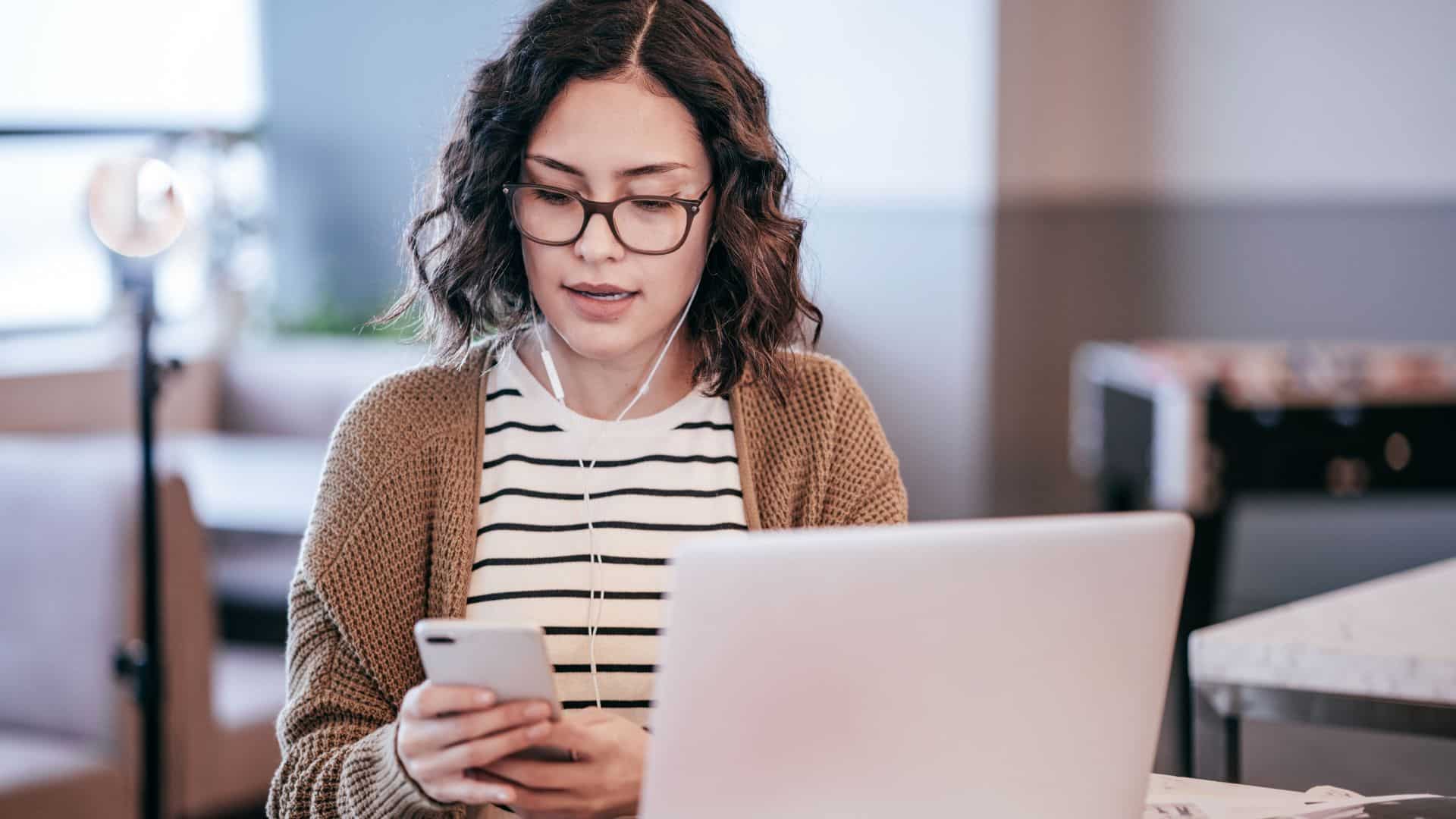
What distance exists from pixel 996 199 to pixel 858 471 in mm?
3941

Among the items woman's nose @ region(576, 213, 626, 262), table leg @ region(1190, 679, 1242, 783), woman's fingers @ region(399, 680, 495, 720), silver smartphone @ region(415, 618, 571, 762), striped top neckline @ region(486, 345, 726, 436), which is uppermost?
woman's nose @ region(576, 213, 626, 262)

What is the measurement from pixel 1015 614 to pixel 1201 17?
4.80 meters

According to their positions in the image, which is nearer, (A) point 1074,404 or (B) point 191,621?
(B) point 191,621

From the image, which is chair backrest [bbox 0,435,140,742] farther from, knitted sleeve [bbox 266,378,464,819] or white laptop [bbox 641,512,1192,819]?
white laptop [bbox 641,512,1192,819]

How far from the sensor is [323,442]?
439 centimetres

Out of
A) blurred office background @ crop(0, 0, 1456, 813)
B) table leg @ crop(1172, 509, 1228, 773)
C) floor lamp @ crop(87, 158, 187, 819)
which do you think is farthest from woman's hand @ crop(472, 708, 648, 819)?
blurred office background @ crop(0, 0, 1456, 813)

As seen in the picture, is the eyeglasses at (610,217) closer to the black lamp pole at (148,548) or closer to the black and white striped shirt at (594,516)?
the black and white striped shirt at (594,516)

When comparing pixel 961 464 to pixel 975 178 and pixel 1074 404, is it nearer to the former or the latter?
pixel 1074 404

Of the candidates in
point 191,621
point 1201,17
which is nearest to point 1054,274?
point 1201,17

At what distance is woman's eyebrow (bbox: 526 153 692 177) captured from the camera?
50.5 inches

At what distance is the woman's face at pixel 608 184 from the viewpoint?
1.28 m

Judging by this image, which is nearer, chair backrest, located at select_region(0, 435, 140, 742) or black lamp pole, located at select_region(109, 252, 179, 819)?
black lamp pole, located at select_region(109, 252, 179, 819)

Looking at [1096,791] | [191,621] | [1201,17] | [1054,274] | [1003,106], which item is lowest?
[191,621]

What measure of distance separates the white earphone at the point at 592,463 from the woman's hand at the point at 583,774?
25cm
